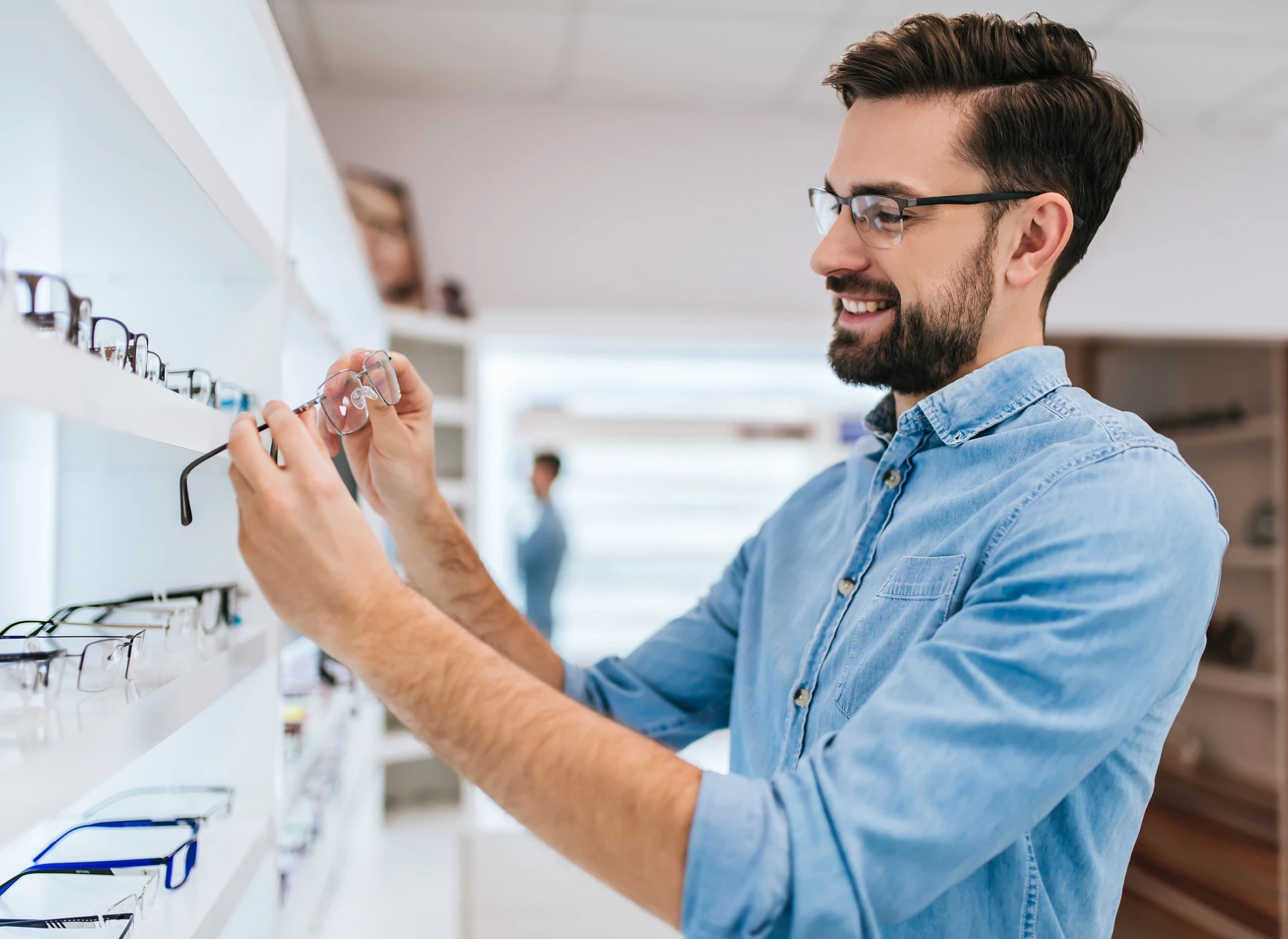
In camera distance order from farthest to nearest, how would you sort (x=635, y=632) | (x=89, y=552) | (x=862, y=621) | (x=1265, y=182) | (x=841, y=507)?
(x=635, y=632), (x=1265, y=182), (x=841, y=507), (x=89, y=552), (x=862, y=621)

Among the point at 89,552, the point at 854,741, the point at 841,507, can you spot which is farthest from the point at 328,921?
the point at 854,741

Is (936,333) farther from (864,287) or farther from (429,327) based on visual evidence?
(429,327)

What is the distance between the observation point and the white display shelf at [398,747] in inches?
128

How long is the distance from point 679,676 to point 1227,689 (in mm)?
4755

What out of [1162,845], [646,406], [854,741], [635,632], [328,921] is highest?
[646,406]

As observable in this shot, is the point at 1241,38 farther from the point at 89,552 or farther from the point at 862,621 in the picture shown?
the point at 89,552

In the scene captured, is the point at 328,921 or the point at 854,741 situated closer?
the point at 854,741

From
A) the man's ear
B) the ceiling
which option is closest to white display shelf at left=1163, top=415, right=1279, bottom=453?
the ceiling

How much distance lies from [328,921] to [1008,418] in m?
2.00

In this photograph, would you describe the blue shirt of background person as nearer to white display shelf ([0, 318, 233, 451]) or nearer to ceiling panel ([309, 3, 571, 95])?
ceiling panel ([309, 3, 571, 95])

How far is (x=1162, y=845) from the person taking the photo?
4141mm

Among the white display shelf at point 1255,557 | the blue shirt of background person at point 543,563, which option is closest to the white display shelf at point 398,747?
the blue shirt of background person at point 543,563

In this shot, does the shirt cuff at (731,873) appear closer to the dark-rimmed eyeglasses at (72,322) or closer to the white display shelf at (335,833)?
the dark-rimmed eyeglasses at (72,322)

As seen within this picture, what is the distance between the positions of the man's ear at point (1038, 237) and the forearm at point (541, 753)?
71 cm
